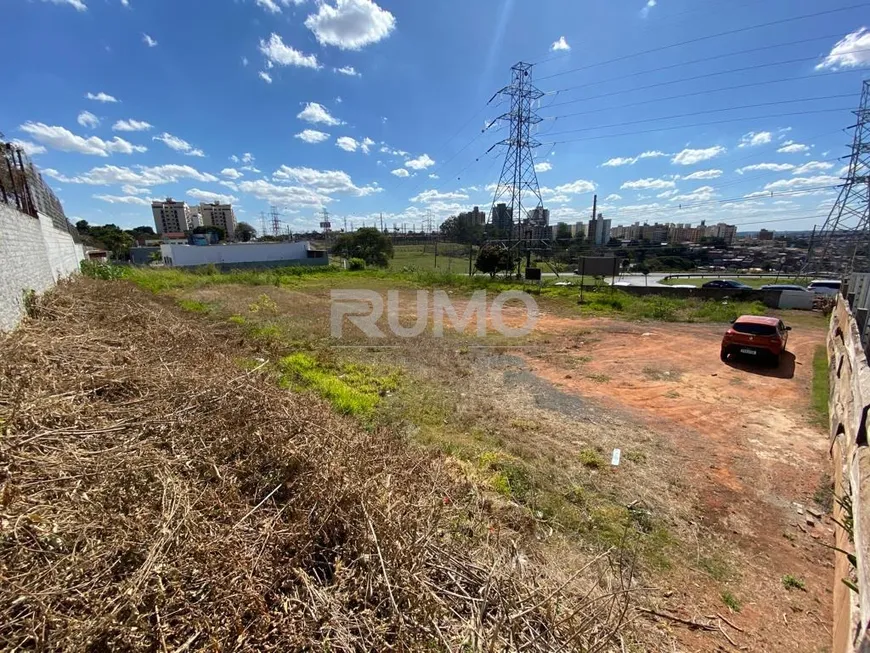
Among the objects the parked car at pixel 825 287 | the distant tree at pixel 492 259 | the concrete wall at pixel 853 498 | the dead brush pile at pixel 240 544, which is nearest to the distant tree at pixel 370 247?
the distant tree at pixel 492 259

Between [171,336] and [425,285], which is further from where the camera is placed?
[425,285]

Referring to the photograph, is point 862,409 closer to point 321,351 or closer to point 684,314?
point 321,351

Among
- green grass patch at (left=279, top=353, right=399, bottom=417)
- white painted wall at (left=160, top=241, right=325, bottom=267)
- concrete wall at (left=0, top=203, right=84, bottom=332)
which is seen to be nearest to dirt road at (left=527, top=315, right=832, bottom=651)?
green grass patch at (left=279, top=353, right=399, bottom=417)

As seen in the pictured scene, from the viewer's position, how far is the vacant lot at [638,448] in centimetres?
283

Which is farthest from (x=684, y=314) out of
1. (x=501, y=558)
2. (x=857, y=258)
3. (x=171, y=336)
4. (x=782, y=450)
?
(x=857, y=258)

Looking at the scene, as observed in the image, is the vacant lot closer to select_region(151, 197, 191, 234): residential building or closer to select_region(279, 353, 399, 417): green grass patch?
select_region(279, 353, 399, 417): green grass patch

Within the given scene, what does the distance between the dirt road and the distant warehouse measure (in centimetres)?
3503

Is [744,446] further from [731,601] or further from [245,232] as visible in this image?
[245,232]

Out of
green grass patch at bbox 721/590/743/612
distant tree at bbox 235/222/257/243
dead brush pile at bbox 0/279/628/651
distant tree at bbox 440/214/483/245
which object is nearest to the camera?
dead brush pile at bbox 0/279/628/651

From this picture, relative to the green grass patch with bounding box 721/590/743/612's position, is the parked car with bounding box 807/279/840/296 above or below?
above

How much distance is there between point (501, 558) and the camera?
7.43 ft

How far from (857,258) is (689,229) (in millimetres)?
38482

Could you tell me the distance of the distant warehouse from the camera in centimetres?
3641

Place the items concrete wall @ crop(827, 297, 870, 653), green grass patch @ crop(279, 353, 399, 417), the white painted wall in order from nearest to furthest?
concrete wall @ crop(827, 297, 870, 653) < green grass patch @ crop(279, 353, 399, 417) < the white painted wall
